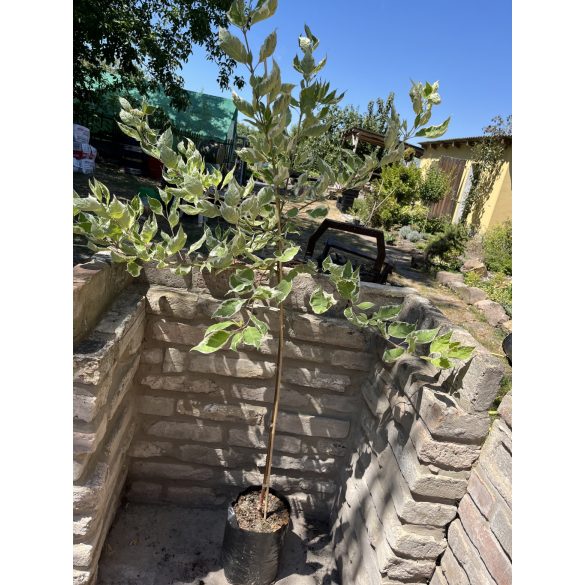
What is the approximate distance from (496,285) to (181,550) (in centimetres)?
649

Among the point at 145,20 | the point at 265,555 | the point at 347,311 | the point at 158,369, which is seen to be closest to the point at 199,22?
the point at 145,20

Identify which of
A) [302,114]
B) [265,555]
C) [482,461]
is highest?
[302,114]

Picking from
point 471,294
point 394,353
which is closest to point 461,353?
point 394,353

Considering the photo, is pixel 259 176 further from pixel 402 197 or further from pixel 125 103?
pixel 402 197

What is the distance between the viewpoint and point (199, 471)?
252 centimetres

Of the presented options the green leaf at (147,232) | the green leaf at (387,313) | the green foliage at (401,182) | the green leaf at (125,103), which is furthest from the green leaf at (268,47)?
the green foliage at (401,182)

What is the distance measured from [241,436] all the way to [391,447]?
0.89 metres

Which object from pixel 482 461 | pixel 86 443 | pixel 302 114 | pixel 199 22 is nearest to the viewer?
pixel 302 114

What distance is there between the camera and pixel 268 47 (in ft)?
4.06

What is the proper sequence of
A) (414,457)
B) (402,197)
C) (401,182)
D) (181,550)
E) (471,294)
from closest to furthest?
(414,457) < (181,550) < (471,294) < (401,182) < (402,197)

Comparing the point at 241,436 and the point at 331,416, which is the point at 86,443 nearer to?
the point at 241,436

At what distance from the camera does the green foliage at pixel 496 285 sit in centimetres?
651

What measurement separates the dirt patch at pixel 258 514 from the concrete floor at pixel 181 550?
353 mm

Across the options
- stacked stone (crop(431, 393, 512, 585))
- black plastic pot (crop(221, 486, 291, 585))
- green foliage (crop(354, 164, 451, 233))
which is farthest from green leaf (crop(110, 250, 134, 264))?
green foliage (crop(354, 164, 451, 233))
